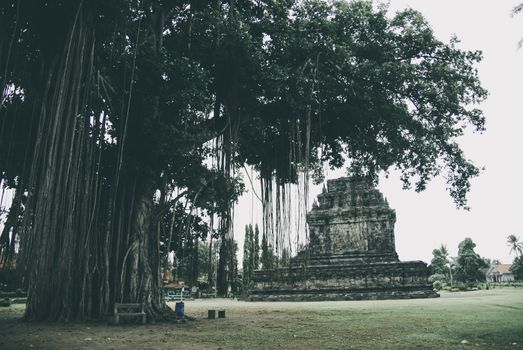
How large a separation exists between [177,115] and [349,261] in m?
17.5

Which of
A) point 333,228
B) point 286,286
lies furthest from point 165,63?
point 333,228

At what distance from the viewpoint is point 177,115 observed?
813cm

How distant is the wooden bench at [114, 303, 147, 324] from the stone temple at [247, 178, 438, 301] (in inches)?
390

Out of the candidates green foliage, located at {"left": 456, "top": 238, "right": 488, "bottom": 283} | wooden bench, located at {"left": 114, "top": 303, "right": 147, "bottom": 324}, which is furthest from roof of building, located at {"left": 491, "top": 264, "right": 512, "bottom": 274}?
wooden bench, located at {"left": 114, "top": 303, "right": 147, "bottom": 324}

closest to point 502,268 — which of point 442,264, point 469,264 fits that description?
point 442,264

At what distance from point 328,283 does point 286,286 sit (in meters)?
2.12

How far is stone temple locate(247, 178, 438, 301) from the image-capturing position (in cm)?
1923

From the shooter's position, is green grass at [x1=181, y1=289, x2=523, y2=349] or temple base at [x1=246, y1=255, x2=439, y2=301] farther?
temple base at [x1=246, y1=255, x2=439, y2=301]

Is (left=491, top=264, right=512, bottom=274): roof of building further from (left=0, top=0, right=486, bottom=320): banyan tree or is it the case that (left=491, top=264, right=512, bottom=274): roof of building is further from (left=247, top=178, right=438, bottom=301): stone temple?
(left=0, top=0, right=486, bottom=320): banyan tree

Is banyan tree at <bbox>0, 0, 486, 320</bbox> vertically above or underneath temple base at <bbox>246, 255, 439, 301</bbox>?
above

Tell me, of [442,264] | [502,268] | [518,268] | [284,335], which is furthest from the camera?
[502,268]

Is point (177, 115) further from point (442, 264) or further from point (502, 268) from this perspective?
point (502, 268)

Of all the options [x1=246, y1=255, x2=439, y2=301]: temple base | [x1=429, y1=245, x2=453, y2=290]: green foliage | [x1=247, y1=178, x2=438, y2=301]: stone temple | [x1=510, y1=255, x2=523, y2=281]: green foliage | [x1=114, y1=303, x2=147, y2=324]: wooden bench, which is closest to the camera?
[x1=114, y1=303, x2=147, y2=324]: wooden bench

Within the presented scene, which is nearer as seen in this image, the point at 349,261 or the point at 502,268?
the point at 349,261
